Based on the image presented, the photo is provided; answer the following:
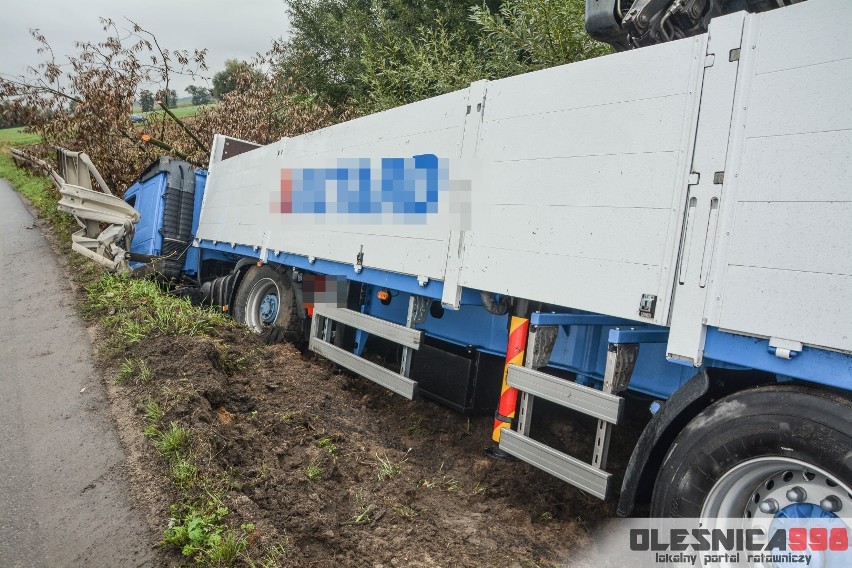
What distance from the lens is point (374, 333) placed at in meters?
5.01

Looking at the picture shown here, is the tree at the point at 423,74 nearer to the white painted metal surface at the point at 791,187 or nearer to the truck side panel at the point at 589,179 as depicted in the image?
the truck side panel at the point at 589,179

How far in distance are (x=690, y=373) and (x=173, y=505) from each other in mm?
2824

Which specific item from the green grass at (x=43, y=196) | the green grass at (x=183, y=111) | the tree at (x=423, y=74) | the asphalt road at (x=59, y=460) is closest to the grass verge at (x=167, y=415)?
the asphalt road at (x=59, y=460)

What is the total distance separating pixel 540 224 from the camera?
3.34 m

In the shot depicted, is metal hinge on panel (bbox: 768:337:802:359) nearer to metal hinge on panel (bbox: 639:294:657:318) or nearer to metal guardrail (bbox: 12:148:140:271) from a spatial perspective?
metal hinge on panel (bbox: 639:294:657:318)

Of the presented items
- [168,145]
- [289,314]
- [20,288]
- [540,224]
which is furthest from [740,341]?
[168,145]

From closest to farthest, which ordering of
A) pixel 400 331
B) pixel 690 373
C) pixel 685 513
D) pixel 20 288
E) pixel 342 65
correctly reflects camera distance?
pixel 685 513 < pixel 690 373 < pixel 400 331 < pixel 20 288 < pixel 342 65

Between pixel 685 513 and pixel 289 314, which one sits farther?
pixel 289 314

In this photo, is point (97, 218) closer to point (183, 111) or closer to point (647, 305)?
point (183, 111)

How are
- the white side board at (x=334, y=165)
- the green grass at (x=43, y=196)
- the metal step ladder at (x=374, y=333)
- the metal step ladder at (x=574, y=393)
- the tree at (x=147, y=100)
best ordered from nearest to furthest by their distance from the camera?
1. the metal step ladder at (x=574, y=393)
2. the white side board at (x=334, y=165)
3. the metal step ladder at (x=374, y=333)
4. the tree at (x=147, y=100)
5. the green grass at (x=43, y=196)

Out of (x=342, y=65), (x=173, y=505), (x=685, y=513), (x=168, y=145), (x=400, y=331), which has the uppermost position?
(x=342, y=65)

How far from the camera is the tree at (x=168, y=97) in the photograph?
516 inches

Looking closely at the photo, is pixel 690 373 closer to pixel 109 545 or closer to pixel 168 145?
pixel 109 545

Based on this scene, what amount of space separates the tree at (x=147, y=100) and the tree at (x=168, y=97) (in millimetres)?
173
